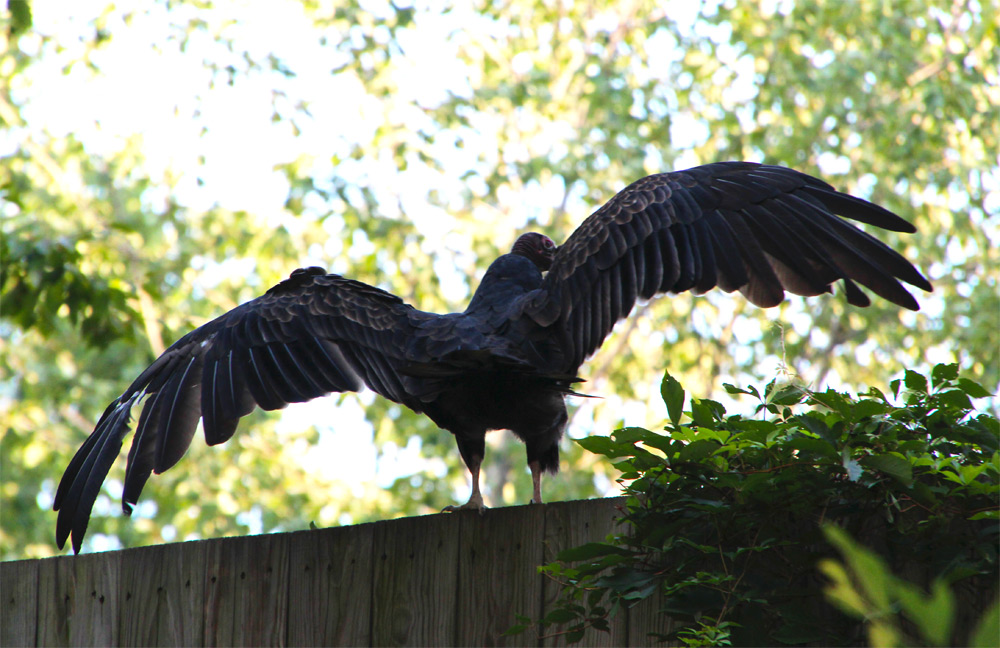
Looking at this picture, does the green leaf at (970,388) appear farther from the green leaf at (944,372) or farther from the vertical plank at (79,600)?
the vertical plank at (79,600)

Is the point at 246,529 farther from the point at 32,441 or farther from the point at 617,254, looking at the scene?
the point at 617,254

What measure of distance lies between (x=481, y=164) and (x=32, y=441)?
15.3ft

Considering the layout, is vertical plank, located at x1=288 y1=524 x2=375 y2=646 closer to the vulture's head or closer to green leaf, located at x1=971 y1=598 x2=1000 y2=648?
the vulture's head

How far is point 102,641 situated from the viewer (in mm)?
2686

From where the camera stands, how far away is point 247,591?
251 centimetres

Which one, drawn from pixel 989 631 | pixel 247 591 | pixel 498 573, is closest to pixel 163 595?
pixel 247 591

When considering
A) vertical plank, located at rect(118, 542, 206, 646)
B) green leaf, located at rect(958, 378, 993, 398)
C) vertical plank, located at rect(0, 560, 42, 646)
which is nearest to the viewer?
green leaf, located at rect(958, 378, 993, 398)

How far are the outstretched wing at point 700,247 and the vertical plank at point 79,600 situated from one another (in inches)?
49.9

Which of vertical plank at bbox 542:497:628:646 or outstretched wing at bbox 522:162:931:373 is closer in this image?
vertical plank at bbox 542:497:628:646

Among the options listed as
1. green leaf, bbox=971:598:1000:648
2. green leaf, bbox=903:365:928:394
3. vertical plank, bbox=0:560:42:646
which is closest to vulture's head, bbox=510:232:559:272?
vertical plank, bbox=0:560:42:646

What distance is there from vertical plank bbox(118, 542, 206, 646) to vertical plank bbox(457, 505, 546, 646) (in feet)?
2.47

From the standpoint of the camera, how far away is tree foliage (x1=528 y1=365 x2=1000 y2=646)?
160 centimetres

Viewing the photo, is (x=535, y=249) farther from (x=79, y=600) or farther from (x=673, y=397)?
(x=673, y=397)

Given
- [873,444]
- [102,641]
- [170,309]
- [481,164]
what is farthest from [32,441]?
[873,444]
